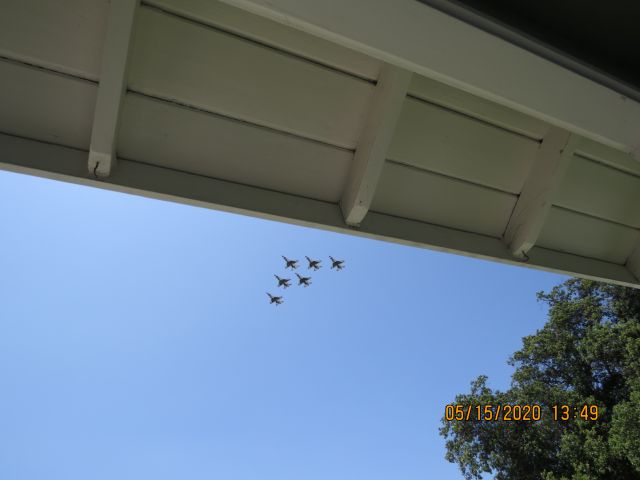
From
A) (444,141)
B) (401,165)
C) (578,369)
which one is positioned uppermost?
(578,369)

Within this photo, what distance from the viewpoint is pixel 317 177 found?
1.84 m

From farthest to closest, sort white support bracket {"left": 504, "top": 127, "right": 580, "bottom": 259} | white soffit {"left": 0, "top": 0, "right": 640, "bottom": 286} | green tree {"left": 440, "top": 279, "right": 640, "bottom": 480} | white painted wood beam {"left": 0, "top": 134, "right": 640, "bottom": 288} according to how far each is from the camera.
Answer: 1. green tree {"left": 440, "top": 279, "right": 640, "bottom": 480}
2. white support bracket {"left": 504, "top": 127, "right": 580, "bottom": 259}
3. white painted wood beam {"left": 0, "top": 134, "right": 640, "bottom": 288}
4. white soffit {"left": 0, "top": 0, "right": 640, "bottom": 286}

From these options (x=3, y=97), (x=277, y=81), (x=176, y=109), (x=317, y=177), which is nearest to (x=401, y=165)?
(x=317, y=177)

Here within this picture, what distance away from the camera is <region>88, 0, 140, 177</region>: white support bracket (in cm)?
131

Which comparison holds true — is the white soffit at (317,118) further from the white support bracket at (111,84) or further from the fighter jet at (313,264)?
the fighter jet at (313,264)

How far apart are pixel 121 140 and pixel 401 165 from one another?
4.18ft

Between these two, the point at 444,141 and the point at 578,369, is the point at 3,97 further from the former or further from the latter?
the point at 578,369

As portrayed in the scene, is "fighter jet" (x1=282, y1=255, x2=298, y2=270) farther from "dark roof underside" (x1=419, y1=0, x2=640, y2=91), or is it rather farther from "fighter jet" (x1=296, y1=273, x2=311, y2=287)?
"dark roof underside" (x1=419, y1=0, x2=640, y2=91)

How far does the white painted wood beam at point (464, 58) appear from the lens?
960 mm

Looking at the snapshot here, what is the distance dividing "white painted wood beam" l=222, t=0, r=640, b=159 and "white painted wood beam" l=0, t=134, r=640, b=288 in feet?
2.79

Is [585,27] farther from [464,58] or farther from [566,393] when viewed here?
[566,393]
